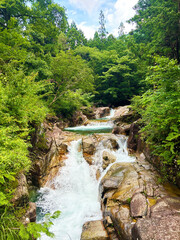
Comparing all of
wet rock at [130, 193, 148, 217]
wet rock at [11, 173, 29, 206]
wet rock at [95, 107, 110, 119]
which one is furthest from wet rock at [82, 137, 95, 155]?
wet rock at [95, 107, 110, 119]

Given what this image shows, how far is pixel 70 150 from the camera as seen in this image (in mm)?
8266

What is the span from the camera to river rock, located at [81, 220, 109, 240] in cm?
343

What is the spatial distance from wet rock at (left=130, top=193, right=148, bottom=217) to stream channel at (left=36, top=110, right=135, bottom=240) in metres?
1.55

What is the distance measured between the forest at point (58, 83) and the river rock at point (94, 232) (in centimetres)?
186

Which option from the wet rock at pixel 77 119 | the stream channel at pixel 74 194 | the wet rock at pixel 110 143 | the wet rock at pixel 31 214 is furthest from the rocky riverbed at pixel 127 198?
the wet rock at pixel 77 119

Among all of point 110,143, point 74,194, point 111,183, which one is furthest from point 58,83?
point 111,183

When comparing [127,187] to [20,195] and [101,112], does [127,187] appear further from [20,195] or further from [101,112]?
[101,112]

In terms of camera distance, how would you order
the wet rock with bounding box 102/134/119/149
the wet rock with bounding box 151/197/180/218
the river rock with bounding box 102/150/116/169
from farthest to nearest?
the wet rock with bounding box 102/134/119/149
the river rock with bounding box 102/150/116/169
the wet rock with bounding box 151/197/180/218

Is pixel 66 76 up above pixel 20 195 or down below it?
above

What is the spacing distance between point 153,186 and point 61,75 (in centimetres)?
1226

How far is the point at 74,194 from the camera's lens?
5.94 meters

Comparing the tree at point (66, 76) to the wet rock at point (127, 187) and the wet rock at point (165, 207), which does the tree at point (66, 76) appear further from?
the wet rock at point (165, 207)

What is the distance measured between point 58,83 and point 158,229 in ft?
43.7

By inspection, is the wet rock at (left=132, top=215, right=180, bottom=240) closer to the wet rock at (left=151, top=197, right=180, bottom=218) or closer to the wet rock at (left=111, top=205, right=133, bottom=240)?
the wet rock at (left=151, top=197, right=180, bottom=218)
